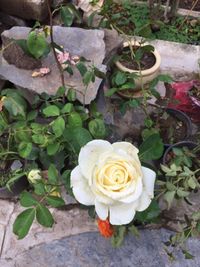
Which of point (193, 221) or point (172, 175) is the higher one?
point (172, 175)

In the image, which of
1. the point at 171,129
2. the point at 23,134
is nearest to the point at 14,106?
the point at 23,134

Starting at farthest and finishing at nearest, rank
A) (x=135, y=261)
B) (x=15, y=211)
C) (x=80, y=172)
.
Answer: (x=15, y=211) → (x=135, y=261) → (x=80, y=172)

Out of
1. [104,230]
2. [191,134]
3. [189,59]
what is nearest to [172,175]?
[104,230]

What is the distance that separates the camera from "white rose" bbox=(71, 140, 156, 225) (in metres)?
1.45

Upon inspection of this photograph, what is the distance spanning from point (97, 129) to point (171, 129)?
0.86 meters

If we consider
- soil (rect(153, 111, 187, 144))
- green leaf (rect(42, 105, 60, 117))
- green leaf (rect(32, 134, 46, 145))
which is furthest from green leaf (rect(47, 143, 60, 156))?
soil (rect(153, 111, 187, 144))

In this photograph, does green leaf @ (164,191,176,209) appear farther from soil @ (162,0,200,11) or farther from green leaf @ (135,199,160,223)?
soil @ (162,0,200,11)

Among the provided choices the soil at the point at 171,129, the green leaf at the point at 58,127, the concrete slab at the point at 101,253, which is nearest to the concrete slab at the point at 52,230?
the concrete slab at the point at 101,253

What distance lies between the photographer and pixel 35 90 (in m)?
2.54

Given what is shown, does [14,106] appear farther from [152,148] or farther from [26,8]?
[26,8]

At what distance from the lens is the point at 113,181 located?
1.45 metres

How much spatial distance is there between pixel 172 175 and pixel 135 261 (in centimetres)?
68

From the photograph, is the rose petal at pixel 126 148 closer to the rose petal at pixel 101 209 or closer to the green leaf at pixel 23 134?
the rose petal at pixel 101 209

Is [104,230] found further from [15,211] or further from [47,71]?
[47,71]
